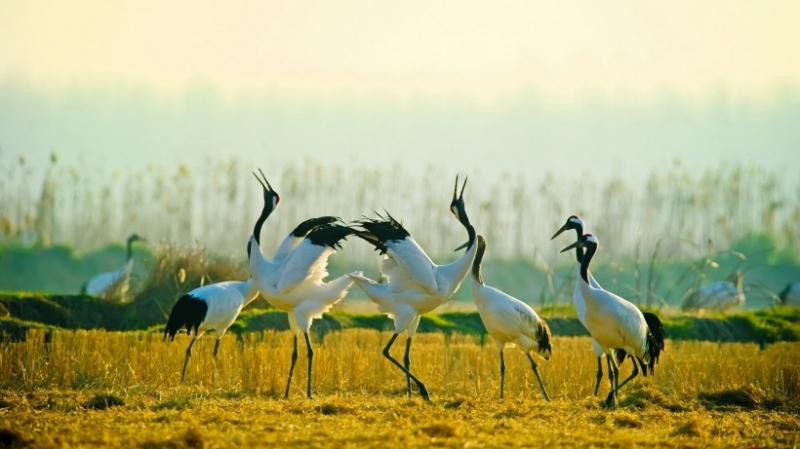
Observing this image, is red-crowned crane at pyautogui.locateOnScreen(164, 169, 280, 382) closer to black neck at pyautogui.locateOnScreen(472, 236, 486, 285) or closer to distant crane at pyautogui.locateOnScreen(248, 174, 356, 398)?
distant crane at pyautogui.locateOnScreen(248, 174, 356, 398)

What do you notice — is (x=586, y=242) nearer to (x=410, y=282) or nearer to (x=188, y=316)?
(x=410, y=282)

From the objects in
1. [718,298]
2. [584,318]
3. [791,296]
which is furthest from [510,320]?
[791,296]

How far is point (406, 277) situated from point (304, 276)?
44.4 inches

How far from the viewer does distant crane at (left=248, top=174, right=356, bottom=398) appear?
11.1 metres

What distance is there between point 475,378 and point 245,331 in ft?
15.2

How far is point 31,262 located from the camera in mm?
32031

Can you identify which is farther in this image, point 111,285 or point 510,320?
point 111,285

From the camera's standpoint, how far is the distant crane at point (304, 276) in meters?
11.1

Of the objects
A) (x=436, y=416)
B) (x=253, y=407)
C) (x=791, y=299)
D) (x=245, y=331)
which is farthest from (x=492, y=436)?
(x=791, y=299)

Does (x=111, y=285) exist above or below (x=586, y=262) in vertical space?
below

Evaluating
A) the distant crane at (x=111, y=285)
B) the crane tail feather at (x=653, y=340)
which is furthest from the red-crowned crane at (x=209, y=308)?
the distant crane at (x=111, y=285)

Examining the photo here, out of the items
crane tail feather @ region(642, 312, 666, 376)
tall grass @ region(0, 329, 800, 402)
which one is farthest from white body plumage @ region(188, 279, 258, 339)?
crane tail feather @ region(642, 312, 666, 376)

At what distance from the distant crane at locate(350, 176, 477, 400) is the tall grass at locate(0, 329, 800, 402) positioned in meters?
0.73

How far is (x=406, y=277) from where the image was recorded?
11.2 metres
